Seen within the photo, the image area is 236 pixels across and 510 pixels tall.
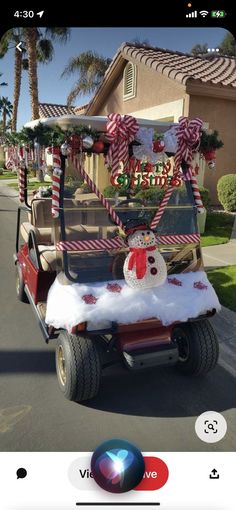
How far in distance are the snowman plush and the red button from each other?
124 cm

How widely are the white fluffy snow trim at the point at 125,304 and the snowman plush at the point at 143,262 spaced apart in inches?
2.6

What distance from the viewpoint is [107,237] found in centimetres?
309

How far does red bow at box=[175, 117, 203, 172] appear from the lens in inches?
112

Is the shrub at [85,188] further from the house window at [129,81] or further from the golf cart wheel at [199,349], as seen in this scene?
the house window at [129,81]

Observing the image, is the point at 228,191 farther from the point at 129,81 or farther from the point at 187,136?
the point at 187,136

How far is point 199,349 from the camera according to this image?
120 inches

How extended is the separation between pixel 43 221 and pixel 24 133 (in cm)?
234

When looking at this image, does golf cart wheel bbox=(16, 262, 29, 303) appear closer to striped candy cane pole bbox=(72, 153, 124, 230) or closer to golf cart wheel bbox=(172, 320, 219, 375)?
striped candy cane pole bbox=(72, 153, 124, 230)

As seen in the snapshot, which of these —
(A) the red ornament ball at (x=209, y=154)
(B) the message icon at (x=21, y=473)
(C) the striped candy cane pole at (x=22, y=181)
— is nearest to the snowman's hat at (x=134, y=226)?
(A) the red ornament ball at (x=209, y=154)

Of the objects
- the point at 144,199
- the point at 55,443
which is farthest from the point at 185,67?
the point at 55,443

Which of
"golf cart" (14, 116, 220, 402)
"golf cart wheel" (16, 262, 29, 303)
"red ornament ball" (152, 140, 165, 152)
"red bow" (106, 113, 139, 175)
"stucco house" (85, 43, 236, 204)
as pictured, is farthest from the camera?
"stucco house" (85, 43, 236, 204)

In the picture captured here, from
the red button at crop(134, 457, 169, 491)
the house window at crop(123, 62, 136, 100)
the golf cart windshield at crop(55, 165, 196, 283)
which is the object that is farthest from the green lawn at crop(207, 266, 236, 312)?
the house window at crop(123, 62, 136, 100)

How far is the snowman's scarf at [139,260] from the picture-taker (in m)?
2.72
